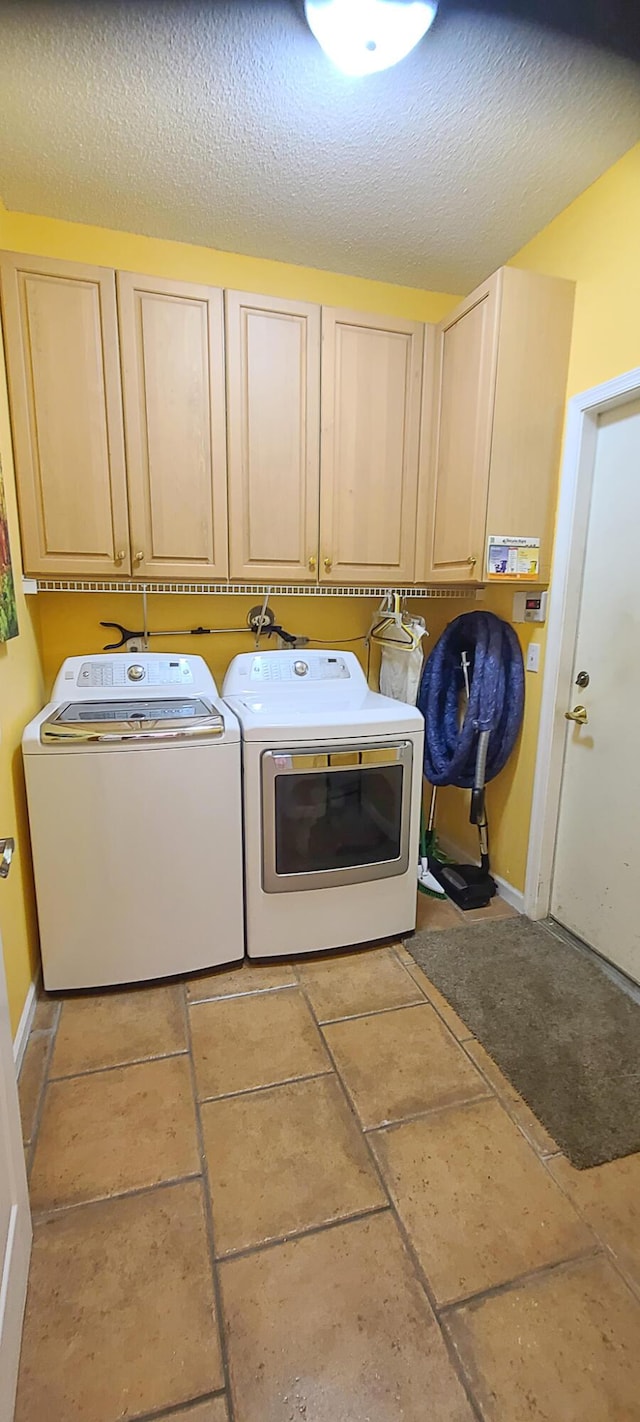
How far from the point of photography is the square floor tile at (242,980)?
74.7 inches

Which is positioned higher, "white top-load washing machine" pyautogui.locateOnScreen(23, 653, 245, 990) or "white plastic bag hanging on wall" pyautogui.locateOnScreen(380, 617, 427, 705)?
"white plastic bag hanging on wall" pyautogui.locateOnScreen(380, 617, 427, 705)

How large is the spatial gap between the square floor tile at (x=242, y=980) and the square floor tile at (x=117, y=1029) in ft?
0.22

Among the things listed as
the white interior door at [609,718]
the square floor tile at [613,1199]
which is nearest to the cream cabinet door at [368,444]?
the white interior door at [609,718]

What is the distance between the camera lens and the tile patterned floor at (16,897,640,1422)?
941 mm

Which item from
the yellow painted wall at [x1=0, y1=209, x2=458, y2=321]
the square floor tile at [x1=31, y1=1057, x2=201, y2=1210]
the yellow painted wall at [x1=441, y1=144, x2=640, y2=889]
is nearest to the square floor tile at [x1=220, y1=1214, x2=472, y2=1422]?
the square floor tile at [x1=31, y1=1057, x2=201, y2=1210]

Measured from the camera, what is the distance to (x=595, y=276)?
185 centimetres

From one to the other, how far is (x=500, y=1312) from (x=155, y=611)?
231 centimetres

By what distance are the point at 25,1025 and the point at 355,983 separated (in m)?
1.02

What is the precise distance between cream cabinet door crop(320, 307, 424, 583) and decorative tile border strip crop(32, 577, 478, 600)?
16cm

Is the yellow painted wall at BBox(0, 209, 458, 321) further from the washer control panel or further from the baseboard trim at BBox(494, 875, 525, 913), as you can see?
the baseboard trim at BBox(494, 875, 525, 913)

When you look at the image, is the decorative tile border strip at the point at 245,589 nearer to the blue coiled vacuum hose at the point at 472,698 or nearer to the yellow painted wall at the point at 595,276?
the blue coiled vacuum hose at the point at 472,698

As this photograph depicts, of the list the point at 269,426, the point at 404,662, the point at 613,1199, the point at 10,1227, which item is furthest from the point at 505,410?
the point at 10,1227

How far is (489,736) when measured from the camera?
89.4 inches

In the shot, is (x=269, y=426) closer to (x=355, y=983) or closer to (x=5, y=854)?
(x=5, y=854)
